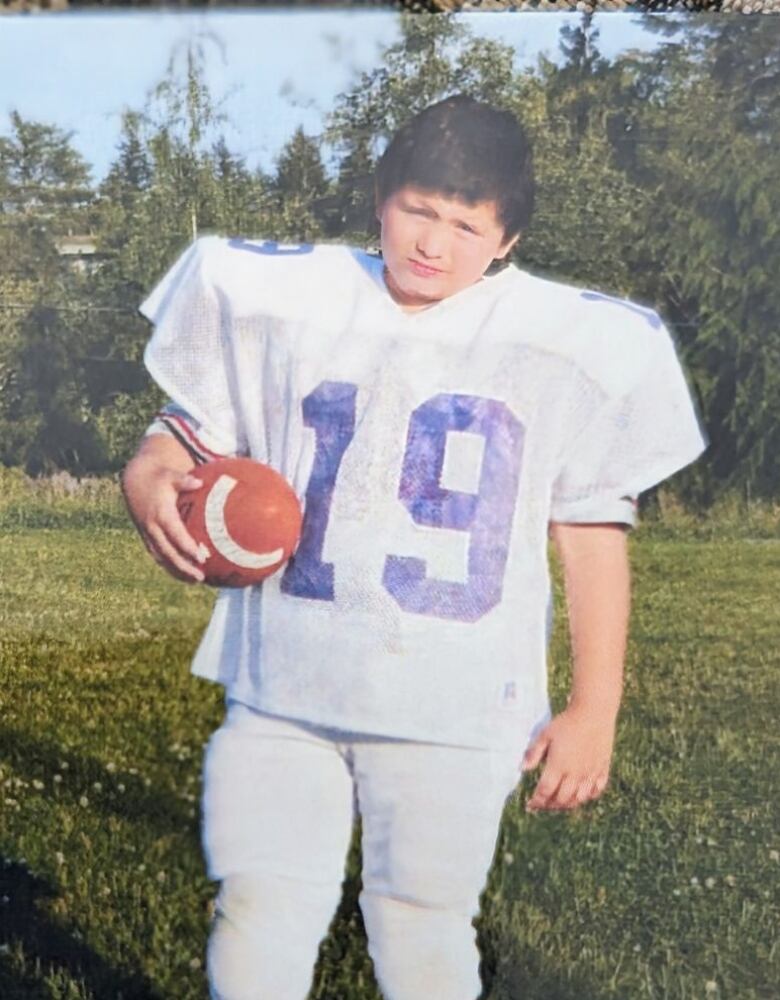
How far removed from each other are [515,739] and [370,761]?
255 mm

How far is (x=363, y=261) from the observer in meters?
2.30

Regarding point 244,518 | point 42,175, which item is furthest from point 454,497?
point 42,175

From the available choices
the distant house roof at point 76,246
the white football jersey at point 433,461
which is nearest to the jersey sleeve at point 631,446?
the white football jersey at point 433,461

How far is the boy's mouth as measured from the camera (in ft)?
7.41

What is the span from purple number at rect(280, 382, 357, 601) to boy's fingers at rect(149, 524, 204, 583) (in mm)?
186

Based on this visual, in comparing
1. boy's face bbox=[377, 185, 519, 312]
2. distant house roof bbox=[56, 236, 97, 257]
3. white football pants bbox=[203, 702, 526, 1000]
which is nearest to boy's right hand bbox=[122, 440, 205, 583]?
white football pants bbox=[203, 702, 526, 1000]

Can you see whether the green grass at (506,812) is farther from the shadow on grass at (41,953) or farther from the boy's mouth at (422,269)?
Answer: the boy's mouth at (422,269)

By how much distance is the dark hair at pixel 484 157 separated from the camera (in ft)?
7.42

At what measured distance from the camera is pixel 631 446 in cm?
225

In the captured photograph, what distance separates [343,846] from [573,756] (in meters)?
Result: 0.44

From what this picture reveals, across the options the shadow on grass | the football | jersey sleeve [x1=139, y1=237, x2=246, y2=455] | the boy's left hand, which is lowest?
the shadow on grass

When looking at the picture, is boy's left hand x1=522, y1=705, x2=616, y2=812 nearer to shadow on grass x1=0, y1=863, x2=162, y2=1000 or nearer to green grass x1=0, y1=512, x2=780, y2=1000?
green grass x1=0, y1=512, x2=780, y2=1000

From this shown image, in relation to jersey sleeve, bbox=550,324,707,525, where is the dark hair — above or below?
above

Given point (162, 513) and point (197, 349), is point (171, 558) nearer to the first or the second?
point (162, 513)
